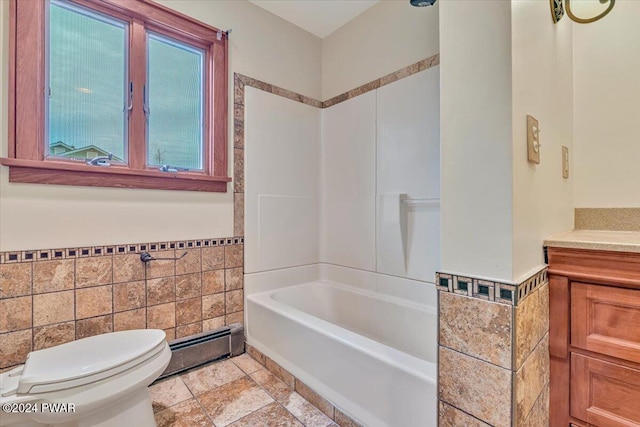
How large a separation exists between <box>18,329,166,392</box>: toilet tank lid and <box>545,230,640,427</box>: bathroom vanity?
1.63 metres

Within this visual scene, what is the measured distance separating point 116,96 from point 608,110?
2651 millimetres

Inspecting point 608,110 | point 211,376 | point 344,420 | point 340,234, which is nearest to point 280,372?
point 211,376

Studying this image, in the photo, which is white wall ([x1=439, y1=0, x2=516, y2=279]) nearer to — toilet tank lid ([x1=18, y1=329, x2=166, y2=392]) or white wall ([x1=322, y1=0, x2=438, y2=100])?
white wall ([x1=322, y1=0, x2=438, y2=100])

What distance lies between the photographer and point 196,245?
79.4 inches

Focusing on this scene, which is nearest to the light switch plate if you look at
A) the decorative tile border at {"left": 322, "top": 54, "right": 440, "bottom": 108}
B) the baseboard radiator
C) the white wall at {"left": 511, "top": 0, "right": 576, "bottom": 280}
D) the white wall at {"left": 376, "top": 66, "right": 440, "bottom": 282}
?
the white wall at {"left": 511, "top": 0, "right": 576, "bottom": 280}

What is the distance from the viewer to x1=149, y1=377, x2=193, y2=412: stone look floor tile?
162 cm

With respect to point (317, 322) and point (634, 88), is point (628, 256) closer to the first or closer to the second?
point (634, 88)

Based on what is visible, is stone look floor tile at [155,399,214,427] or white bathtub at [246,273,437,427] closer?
white bathtub at [246,273,437,427]

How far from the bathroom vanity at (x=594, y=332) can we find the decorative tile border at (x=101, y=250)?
1.89 metres

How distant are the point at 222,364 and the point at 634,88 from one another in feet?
9.03

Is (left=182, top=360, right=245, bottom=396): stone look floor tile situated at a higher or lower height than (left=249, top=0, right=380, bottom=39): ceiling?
lower

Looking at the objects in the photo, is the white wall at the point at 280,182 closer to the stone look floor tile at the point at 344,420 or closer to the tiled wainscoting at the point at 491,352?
the stone look floor tile at the point at 344,420

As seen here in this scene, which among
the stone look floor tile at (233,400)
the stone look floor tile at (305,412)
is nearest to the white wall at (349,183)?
the stone look floor tile at (305,412)

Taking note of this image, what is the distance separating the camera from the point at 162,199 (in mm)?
1890
